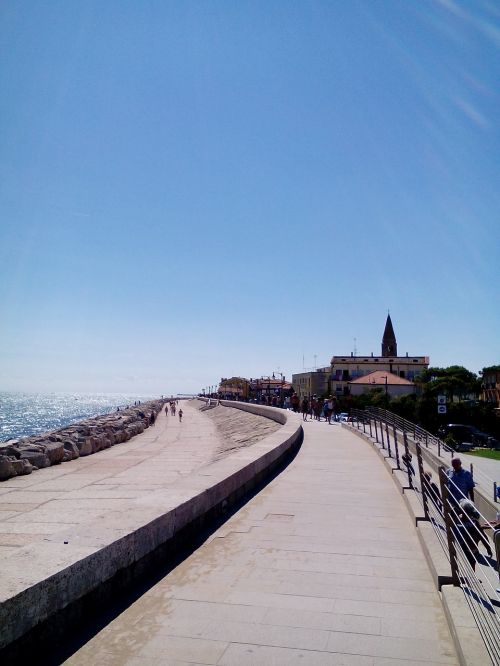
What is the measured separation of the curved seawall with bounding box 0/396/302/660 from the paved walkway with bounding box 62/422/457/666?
0.68 feet

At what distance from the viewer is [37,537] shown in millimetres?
5312

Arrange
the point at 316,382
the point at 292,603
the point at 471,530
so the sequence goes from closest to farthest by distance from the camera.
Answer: the point at 292,603
the point at 471,530
the point at 316,382

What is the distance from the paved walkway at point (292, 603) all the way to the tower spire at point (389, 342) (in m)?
118

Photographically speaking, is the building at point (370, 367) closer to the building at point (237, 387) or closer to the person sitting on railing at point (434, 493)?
the building at point (237, 387)

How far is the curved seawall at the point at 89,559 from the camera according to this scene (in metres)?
2.63

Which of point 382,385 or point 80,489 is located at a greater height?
point 382,385

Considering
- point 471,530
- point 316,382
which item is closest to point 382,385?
point 316,382

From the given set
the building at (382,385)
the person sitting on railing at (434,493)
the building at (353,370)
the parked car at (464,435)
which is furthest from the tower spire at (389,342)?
the person sitting on railing at (434,493)

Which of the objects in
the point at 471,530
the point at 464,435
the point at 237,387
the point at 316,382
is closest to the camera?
the point at 471,530

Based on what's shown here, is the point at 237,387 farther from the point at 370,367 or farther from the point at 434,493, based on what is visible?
the point at 434,493

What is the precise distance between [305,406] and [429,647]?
24.4 m

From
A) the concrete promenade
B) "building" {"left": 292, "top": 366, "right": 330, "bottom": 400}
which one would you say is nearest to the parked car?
the concrete promenade

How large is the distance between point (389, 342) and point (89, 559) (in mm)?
122697

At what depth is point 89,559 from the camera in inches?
125
